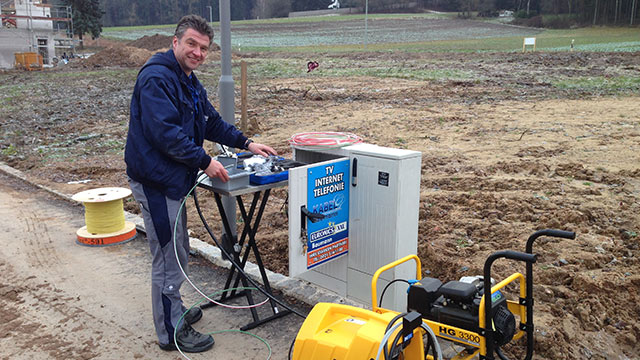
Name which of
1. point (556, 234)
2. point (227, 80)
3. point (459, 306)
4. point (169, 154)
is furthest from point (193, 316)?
point (556, 234)

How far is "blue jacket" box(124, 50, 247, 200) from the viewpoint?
3.64 meters

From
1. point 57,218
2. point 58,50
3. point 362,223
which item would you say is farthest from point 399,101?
point 58,50

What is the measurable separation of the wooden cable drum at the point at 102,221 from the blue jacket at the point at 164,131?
3065 mm

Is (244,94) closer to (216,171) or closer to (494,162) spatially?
(494,162)

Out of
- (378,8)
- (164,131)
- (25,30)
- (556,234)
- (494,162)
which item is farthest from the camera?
(378,8)

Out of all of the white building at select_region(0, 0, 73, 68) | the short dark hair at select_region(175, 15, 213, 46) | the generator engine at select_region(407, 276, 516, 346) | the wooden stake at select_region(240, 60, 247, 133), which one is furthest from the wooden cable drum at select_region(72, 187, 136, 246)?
the white building at select_region(0, 0, 73, 68)

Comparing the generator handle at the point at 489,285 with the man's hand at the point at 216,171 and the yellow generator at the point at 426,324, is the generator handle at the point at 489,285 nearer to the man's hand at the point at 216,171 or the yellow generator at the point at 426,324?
the yellow generator at the point at 426,324

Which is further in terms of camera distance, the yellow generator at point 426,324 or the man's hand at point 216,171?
the man's hand at point 216,171

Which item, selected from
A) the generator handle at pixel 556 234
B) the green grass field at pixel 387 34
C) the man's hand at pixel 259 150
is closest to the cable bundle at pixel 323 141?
the man's hand at pixel 259 150

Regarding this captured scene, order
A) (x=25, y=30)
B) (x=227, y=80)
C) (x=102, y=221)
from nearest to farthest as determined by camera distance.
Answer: (x=227, y=80), (x=102, y=221), (x=25, y=30)

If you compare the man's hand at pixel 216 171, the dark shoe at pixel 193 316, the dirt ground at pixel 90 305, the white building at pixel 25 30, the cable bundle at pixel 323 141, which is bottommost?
the dirt ground at pixel 90 305

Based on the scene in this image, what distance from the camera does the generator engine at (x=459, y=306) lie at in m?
3.10

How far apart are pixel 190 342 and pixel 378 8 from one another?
118 meters

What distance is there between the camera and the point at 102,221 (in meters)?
6.67
